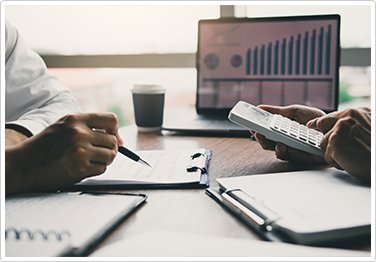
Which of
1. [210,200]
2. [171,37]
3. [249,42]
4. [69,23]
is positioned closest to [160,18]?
[171,37]

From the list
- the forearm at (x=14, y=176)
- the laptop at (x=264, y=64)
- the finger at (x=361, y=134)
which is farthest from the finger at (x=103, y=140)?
the laptop at (x=264, y=64)

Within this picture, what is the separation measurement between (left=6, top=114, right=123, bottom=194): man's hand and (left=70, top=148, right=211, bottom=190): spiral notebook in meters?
0.03

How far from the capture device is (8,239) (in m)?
0.45

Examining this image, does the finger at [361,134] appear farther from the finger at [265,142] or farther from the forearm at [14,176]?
the forearm at [14,176]

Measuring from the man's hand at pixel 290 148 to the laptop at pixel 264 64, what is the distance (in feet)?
1.00

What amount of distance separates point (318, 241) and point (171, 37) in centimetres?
155

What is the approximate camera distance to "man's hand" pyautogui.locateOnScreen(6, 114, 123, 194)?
624 millimetres

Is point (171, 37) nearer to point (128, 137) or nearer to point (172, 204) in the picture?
point (128, 137)

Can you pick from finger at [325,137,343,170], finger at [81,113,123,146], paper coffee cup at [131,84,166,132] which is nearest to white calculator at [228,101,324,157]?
finger at [325,137,343,170]

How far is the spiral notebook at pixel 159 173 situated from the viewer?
670 millimetres

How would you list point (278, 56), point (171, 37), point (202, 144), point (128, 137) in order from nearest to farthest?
point (202, 144) < point (128, 137) < point (278, 56) < point (171, 37)

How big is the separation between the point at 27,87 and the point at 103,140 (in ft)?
1.79

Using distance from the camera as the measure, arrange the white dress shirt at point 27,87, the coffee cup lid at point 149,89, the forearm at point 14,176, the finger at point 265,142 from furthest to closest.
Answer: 1. the coffee cup lid at point 149,89
2. the white dress shirt at point 27,87
3. the finger at point 265,142
4. the forearm at point 14,176

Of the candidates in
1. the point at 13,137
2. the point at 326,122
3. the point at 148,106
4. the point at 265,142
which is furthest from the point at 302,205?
the point at 148,106
